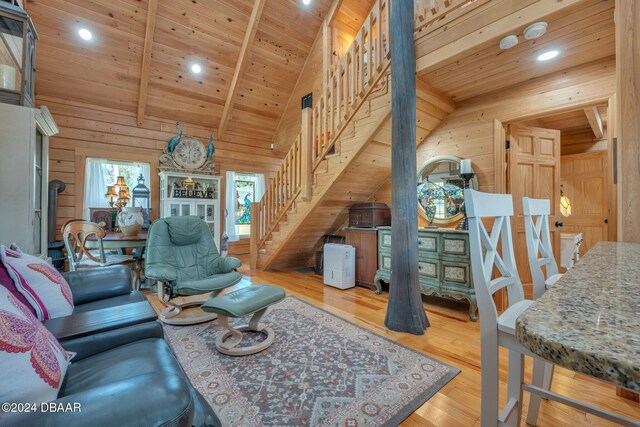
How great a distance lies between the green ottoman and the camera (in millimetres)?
1943

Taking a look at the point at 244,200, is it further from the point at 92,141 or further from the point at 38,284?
the point at 38,284

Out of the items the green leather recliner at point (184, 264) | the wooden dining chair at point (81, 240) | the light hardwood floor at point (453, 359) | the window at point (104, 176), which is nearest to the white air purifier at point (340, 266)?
the light hardwood floor at point (453, 359)

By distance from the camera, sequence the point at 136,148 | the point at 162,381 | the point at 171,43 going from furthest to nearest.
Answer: the point at 136,148 < the point at 171,43 < the point at 162,381

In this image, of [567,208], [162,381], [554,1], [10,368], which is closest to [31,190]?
[10,368]

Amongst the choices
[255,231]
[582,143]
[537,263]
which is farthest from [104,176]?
[582,143]

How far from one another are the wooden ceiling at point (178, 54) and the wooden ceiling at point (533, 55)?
11.0 ft

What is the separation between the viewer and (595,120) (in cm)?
364

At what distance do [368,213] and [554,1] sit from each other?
253 centimetres

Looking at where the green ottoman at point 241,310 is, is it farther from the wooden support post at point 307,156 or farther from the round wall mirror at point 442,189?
the round wall mirror at point 442,189

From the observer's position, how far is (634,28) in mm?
1619

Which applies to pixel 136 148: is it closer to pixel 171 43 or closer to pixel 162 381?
pixel 171 43

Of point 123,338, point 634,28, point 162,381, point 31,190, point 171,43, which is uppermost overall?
point 171,43

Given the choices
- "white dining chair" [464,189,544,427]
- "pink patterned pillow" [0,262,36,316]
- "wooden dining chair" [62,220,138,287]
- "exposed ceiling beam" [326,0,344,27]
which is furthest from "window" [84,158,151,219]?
"white dining chair" [464,189,544,427]

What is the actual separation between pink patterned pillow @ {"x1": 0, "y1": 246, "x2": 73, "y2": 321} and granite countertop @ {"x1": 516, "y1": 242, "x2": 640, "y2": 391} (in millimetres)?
1909
